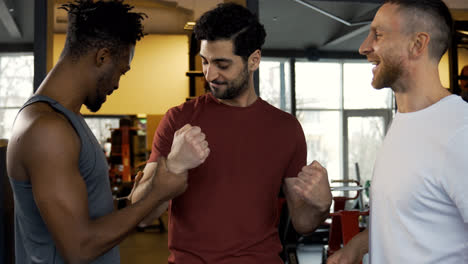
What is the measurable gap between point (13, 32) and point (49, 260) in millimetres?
2712

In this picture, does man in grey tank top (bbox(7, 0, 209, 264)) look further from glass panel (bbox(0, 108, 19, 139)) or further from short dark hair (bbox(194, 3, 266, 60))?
glass panel (bbox(0, 108, 19, 139))

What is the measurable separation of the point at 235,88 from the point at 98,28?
61 cm

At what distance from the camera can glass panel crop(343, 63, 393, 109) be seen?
1002 cm

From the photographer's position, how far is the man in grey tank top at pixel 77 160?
1.32 m

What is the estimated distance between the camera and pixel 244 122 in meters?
1.98

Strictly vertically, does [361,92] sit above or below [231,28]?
above

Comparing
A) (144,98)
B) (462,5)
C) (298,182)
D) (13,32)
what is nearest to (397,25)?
(298,182)

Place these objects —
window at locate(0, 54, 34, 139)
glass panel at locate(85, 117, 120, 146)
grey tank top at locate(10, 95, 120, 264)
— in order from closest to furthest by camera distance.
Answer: grey tank top at locate(10, 95, 120, 264) → window at locate(0, 54, 34, 139) → glass panel at locate(85, 117, 120, 146)

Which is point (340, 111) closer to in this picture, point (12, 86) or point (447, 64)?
point (447, 64)

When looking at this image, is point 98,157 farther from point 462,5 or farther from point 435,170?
point 462,5

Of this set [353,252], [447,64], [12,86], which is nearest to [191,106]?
[353,252]

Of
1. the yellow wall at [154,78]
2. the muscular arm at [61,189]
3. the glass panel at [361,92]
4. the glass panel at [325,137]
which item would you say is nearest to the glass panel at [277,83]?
the glass panel at [325,137]

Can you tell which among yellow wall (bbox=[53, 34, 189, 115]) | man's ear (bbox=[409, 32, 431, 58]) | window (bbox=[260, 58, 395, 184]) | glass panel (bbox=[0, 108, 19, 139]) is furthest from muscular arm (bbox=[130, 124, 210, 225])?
window (bbox=[260, 58, 395, 184])

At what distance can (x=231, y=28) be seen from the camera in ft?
6.35
